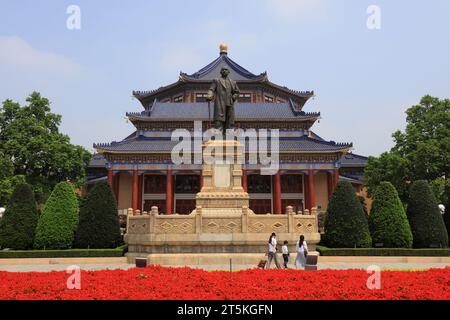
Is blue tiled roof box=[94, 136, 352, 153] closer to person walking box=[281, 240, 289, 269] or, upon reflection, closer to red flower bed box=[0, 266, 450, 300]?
person walking box=[281, 240, 289, 269]

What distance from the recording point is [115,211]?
22.5m

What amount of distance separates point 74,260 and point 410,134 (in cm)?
2497

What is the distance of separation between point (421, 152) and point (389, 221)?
988 cm

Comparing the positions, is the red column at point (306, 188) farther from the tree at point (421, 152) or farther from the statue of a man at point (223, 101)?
the statue of a man at point (223, 101)

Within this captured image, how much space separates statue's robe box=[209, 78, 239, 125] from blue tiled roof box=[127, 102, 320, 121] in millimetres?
27446

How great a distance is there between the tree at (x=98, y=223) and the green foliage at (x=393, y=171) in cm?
1975

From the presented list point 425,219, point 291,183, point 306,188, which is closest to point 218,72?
point 291,183

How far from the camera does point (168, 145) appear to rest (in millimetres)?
44531

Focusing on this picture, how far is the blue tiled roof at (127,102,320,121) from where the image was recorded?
4606cm

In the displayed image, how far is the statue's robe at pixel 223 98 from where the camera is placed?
18266 millimetres

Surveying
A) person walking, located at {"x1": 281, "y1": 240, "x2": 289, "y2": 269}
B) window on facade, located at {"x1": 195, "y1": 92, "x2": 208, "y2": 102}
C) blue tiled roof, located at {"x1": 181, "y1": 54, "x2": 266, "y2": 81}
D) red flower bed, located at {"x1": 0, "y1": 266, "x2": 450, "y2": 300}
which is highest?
blue tiled roof, located at {"x1": 181, "y1": 54, "x2": 266, "y2": 81}

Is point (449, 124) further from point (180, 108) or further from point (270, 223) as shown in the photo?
point (180, 108)
